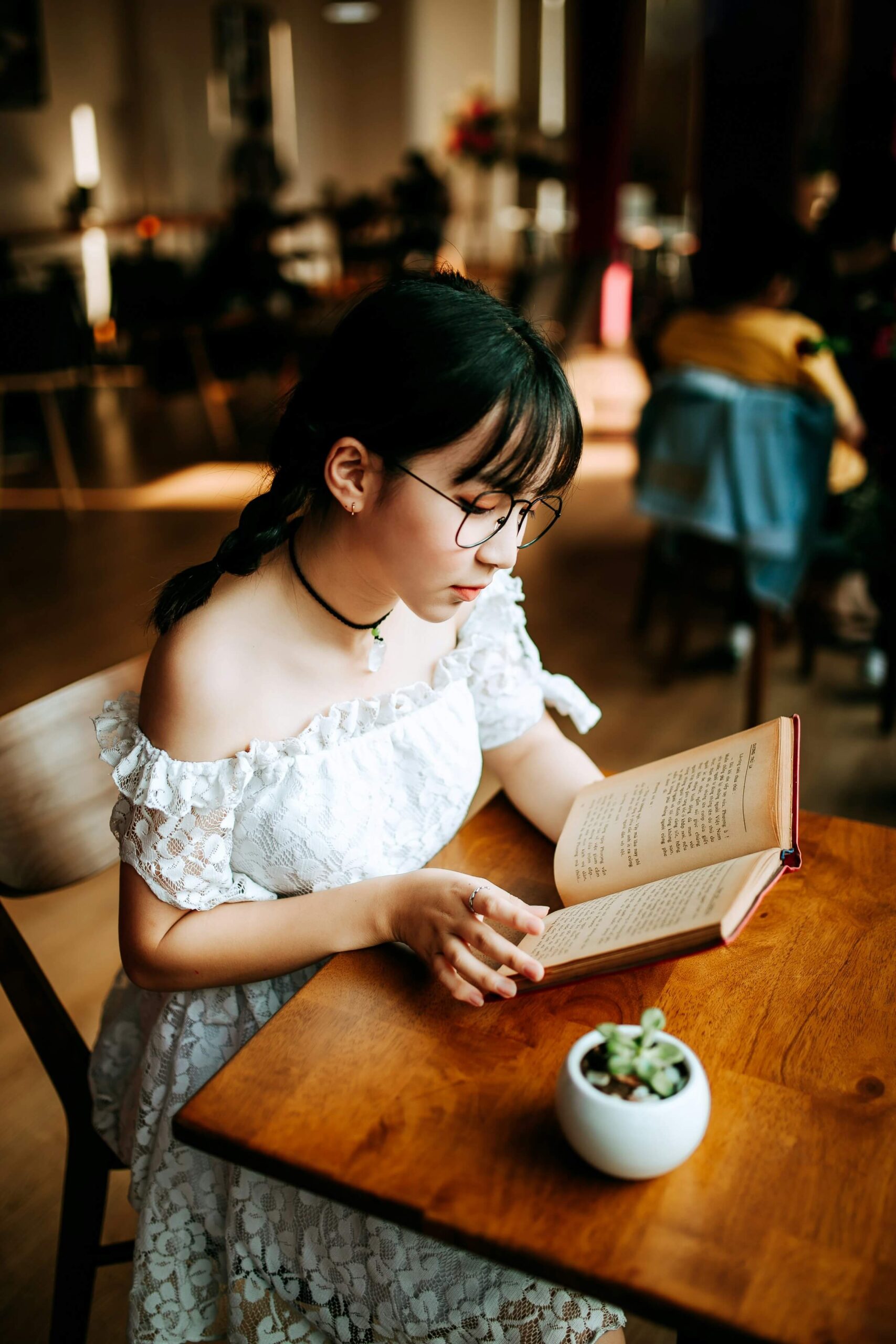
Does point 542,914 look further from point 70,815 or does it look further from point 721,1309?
point 70,815

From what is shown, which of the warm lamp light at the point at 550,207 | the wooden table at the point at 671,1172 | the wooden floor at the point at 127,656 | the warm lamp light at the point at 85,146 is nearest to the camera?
the wooden table at the point at 671,1172

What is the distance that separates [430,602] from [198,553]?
3.28 meters

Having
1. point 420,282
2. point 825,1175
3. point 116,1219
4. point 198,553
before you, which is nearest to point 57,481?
point 198,553

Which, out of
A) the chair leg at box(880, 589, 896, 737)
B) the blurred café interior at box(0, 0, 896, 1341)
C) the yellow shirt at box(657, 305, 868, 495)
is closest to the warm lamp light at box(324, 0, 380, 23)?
the blurred café interior at box(0, 0, 896, 1341)

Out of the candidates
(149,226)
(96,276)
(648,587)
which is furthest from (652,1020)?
(96,276)

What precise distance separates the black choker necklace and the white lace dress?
0.13 feet

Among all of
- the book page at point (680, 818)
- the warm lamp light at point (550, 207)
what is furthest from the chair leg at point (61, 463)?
the warm lamp light at point (550, 207)

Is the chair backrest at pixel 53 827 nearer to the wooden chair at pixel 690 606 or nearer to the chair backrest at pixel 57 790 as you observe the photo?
the chair backrest at pixel 57 790

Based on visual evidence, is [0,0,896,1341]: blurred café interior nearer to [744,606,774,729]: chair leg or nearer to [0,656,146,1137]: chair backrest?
[744,606,774,729]: chair leg

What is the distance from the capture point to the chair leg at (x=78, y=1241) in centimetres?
103

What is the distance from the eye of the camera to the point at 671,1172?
2.01ft

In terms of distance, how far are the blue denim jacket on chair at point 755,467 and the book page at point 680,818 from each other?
Answer: 1879mm

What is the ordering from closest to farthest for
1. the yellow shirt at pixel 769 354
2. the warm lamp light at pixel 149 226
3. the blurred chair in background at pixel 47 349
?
the yellow shirt at pixel 769 354, the blurred chair in background at pixel 47 349, the warm lamp light at pixel 149 226

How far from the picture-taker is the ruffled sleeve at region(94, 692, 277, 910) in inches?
32.2
